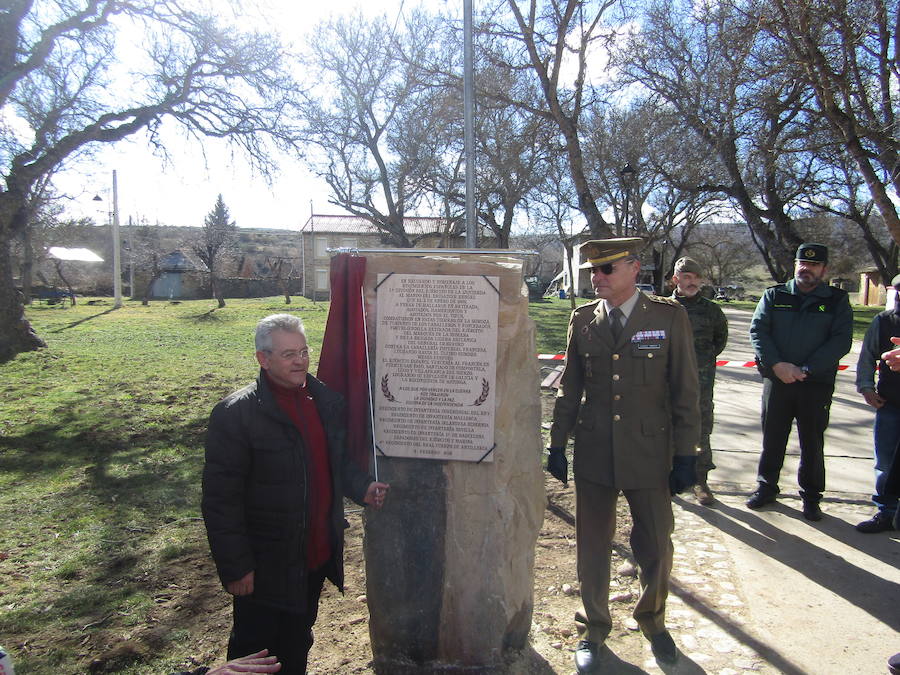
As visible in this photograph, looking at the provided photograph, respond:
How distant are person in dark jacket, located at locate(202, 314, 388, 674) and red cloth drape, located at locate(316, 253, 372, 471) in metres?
0.29

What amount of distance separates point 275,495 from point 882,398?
4.24 metres

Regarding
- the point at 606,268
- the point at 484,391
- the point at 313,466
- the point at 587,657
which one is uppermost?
the point at 606,268

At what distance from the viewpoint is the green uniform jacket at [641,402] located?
2883mm

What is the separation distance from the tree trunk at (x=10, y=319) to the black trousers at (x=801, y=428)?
13339 millimetres

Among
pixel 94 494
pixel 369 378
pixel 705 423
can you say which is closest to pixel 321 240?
pixel 94 494

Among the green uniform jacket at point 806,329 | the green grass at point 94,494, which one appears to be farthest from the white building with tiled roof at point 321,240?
the green uniform jacket at point 806,329

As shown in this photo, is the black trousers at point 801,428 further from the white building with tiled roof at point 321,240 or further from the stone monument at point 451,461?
the white building with tiled roof at point 321,240

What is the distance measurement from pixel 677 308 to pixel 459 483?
4.45ft

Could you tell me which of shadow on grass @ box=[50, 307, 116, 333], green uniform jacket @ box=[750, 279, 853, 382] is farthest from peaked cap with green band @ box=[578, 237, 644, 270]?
shadow on grass @ box=[50, 307, 116, 333]

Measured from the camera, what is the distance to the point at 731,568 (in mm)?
3787

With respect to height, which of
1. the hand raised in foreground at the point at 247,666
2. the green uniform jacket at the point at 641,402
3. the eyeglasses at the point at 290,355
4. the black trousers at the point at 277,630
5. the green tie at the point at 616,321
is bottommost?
the black trousers at the point at 277,630

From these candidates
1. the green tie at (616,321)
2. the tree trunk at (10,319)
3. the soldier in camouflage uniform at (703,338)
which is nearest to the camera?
the green tie at (616,321)

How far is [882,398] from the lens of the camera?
4.35 metres

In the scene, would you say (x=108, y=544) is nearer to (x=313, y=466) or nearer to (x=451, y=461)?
(x=313, y=466)
